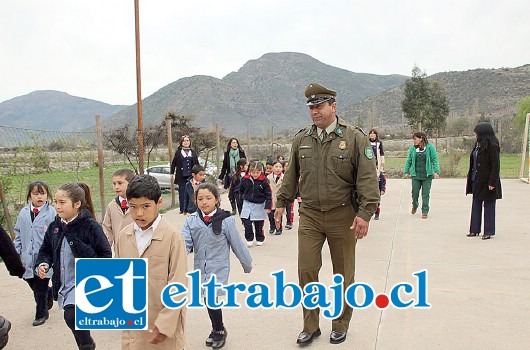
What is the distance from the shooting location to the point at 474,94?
62.5 meters

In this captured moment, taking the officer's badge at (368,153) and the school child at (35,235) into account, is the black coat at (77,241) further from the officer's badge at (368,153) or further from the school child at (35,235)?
the officer's badge at (368,153)

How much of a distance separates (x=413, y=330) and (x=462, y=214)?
A: 6458 millimetres

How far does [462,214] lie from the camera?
9.88 m

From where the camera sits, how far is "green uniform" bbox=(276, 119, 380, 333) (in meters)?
3.73

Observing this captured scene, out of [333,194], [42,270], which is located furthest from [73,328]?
[333,194]

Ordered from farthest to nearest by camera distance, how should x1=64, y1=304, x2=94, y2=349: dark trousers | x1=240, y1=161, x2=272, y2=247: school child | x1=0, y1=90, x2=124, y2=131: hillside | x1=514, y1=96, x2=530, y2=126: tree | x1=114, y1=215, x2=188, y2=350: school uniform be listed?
1. x1=0, y1=90, x2=124, y2=131: hillside
2. x1=514, y1=96, x2=530, y2=126: tree
3. x1=240, y1=161, x2=272, y2=247: school child
4. x1=64, y1=304, x2=94, y2=349: dark trousers
5. x1=114, y1=215, x2=188, y2=350: school uniform

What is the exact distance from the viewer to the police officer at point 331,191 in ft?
12.3

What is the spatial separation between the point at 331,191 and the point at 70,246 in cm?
197

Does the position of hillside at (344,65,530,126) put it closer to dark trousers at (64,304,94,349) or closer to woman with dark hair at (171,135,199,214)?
woman with dark hair at (171,135,199,214)

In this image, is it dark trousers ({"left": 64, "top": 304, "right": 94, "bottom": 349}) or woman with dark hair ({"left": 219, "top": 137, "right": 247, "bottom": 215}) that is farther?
woman with dark hair ({"left": 219, "top": 137, "right": 247, "bottom": 215})

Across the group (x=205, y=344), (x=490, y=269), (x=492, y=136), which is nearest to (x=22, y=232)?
(x=205, y=344)

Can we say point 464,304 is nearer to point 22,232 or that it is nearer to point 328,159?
point 328,159

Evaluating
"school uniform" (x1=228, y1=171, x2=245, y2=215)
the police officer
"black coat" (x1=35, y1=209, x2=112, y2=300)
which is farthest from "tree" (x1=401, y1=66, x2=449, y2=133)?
"black coat" (x1=35, y1=209, x2=112, y2=300)

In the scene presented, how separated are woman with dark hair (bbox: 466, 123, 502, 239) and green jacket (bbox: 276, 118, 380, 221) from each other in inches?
173
